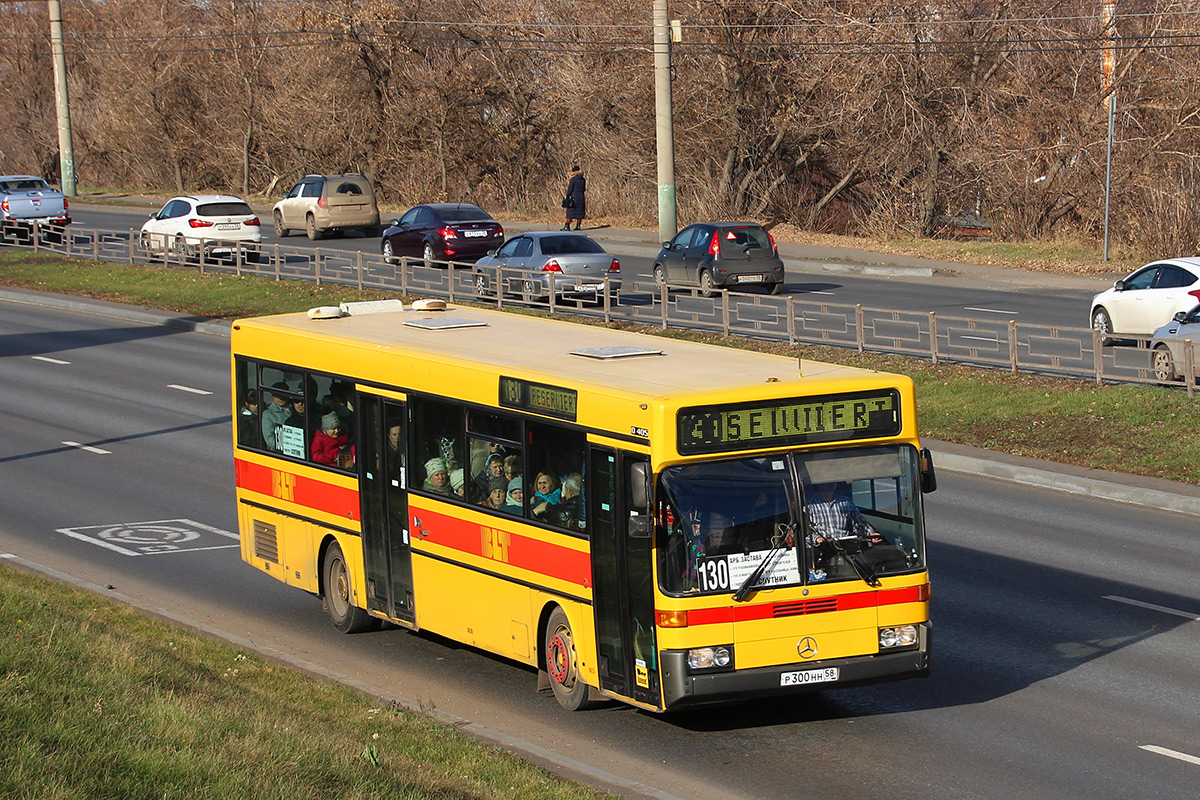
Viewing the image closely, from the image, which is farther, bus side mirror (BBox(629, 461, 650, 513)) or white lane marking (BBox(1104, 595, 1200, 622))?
white lane marking (BBox(1104, 595, 1200, 622))

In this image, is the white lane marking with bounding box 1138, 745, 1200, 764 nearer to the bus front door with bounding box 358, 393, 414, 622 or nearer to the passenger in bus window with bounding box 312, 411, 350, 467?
the bus front door with bounding box 358, 393, 414, 622

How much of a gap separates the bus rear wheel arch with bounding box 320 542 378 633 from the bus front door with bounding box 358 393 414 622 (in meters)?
0.33

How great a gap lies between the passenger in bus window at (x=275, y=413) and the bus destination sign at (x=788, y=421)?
4949mm

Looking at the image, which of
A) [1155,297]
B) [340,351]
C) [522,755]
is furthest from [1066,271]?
[522,755]

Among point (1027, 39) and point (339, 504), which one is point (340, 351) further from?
point (1027, 39)

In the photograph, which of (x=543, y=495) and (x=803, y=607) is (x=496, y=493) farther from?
(x=803, y=607)

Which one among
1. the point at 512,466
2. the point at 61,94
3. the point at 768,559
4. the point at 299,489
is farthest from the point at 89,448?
the point at 61,94

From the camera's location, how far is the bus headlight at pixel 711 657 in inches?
340

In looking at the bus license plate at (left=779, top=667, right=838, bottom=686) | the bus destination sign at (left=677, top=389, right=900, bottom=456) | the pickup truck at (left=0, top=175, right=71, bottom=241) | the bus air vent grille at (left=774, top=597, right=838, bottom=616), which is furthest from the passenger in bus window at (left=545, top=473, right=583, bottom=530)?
the pickup truck at (left=0, top=175, right=71, bottom=241)

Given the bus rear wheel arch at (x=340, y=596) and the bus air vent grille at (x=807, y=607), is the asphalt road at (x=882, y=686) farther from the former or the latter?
the bus air vent grille at (x=807, y=607)

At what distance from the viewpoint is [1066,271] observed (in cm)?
3653

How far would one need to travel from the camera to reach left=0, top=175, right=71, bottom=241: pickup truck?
147ft

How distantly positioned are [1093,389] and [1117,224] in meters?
22.1

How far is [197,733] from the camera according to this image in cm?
727
